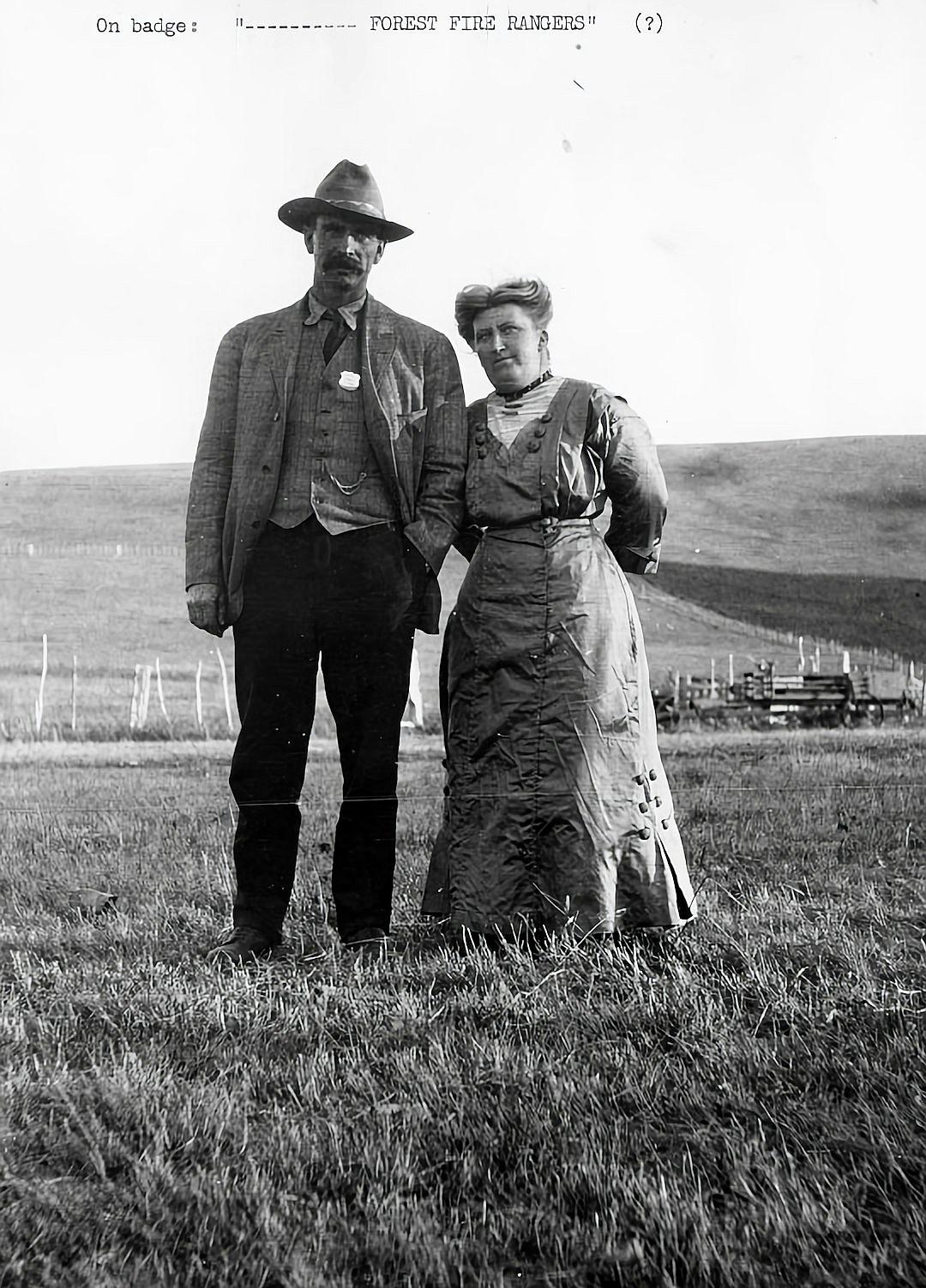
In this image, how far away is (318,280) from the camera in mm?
3553

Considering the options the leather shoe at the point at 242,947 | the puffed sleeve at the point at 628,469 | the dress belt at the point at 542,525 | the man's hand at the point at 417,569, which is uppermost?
the puffed sleeve at the point at 628,469

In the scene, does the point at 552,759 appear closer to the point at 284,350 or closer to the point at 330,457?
the point at 330,457

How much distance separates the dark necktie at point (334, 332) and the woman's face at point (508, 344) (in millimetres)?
412

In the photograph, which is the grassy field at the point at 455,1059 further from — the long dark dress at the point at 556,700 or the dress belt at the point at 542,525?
the dress belt at the point at 542,525

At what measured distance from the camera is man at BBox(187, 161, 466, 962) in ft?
11.2

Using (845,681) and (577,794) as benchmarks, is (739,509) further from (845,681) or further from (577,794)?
(577,794)

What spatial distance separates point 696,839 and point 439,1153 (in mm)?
1811

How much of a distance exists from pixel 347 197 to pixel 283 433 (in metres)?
0.74

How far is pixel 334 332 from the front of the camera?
3.55m

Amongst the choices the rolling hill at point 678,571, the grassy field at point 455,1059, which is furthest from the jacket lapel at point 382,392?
the grassy field at point 455,1059

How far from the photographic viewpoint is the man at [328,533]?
342 cm

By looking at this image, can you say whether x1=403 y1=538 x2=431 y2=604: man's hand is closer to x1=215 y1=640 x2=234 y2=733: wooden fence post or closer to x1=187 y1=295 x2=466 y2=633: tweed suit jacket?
x1=187 y1=295 x2=466 y2=633: tweed suit jacket

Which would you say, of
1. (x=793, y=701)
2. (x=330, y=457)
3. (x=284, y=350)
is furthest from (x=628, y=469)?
(x=793, y=701)

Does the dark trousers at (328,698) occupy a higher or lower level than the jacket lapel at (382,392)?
lower
